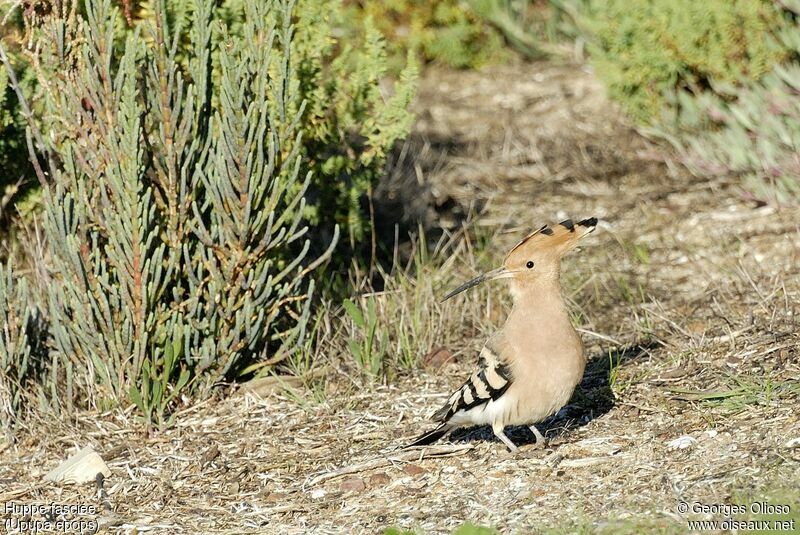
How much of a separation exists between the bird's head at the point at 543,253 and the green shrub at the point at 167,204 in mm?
831

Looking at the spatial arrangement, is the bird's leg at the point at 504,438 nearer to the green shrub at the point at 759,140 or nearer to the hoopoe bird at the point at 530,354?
the hoopoe bird at the point at 530,354

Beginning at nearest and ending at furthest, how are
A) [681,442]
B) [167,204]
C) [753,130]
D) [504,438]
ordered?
[681,442], [504,438], [167,204], [753,130]

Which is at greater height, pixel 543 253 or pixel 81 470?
pixel 543 253

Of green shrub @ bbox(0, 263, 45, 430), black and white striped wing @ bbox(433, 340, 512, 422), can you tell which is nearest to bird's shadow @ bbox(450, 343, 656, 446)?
black and white striped wing @ bbox(433, 340, 512, 422)

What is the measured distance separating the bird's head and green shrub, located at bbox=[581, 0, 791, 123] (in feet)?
9.18

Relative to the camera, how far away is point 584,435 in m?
4.18

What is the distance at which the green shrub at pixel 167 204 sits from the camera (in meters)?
4.31

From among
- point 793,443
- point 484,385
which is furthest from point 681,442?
point 484,385

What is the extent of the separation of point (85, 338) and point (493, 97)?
4.76m

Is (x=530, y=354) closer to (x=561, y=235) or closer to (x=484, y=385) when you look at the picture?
(x=484, y=385)

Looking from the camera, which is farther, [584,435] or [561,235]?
[584,435]

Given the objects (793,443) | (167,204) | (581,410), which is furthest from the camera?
(167,204)

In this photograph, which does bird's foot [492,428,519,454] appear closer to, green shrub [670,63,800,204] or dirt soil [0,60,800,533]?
dirt soil [0,60,800,533]

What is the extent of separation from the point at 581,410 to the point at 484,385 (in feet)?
1.91
